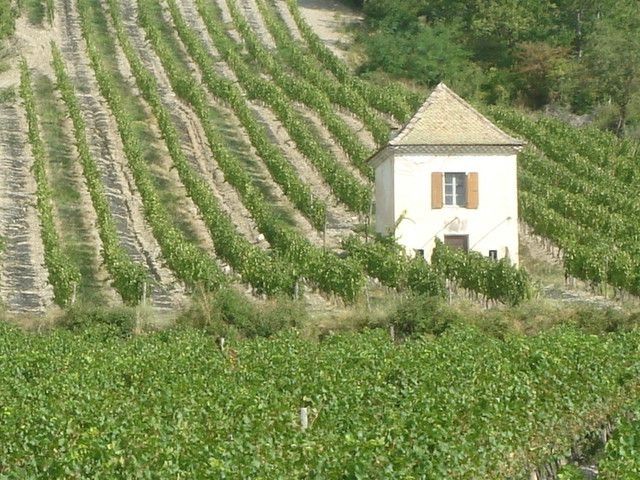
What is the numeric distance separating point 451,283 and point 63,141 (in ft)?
67.9

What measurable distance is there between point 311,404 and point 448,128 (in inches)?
817

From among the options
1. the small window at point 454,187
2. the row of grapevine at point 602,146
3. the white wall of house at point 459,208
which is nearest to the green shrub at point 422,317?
the white wall of house at point 459,208

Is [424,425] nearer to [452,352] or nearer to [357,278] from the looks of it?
[452,352]

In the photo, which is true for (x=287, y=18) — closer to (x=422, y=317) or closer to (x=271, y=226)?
(x=271, y=226)

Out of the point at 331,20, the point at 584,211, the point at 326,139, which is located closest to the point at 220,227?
the point at 584,211

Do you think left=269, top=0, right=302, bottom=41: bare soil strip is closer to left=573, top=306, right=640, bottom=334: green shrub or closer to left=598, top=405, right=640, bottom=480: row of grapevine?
left=573, top=306, right=640, bottom=334: green shrub

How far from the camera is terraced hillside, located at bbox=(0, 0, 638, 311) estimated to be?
38.9 meters

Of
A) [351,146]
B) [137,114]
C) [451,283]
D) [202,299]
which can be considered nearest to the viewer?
[202,299]

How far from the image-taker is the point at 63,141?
5494cm

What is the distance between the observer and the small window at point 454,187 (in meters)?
42.6

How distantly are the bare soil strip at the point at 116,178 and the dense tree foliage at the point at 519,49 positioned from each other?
13.1 m

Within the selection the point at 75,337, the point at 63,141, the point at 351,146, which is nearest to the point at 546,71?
the point at 351,146

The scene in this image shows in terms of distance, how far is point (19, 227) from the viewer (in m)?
45.3

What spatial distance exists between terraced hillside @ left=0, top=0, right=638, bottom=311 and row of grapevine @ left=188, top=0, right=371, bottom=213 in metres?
0.10
